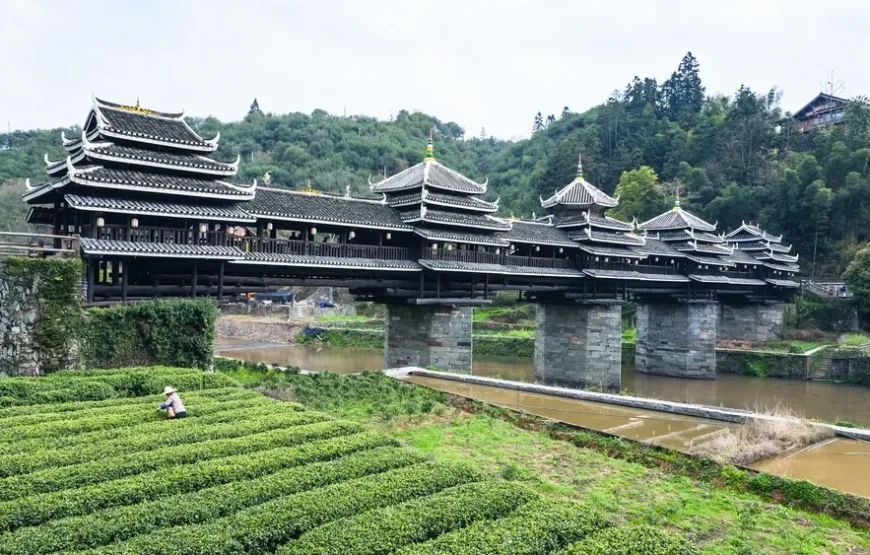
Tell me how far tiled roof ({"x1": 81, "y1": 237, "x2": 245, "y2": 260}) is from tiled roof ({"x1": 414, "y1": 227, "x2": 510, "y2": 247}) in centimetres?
768

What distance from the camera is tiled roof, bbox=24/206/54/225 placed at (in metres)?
19.6

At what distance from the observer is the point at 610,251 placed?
32.3 meters

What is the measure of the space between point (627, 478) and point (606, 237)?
888 inches

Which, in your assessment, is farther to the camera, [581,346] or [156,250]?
[581,346]

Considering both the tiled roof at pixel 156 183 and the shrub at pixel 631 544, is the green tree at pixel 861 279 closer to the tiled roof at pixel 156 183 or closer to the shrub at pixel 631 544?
the tiled roof at pixel 156 183

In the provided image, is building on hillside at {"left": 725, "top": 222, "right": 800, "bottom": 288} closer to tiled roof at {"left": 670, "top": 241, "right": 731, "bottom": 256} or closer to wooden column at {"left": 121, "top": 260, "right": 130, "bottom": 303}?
tiled roof at {"left": 670, "top": 241, "right": 731, "bottom": 256}

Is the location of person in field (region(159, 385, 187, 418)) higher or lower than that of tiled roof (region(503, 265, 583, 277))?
lower

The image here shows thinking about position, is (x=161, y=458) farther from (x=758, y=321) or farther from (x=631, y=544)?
(x=758, y=321)

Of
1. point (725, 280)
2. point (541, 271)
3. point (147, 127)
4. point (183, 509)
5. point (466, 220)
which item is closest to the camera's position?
point (183, 509)

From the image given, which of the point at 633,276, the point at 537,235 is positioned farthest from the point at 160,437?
the point at 633,276

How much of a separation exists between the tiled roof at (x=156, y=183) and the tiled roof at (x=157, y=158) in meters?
0.35

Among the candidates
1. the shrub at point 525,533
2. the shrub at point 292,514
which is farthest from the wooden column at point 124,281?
the shrub at point 525,533

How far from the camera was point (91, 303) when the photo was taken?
17000 mm

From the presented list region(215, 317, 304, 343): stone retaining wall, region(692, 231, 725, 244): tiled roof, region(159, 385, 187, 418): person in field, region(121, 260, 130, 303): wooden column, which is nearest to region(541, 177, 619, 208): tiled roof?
region(692, 231, 725, 244): tiled roof
